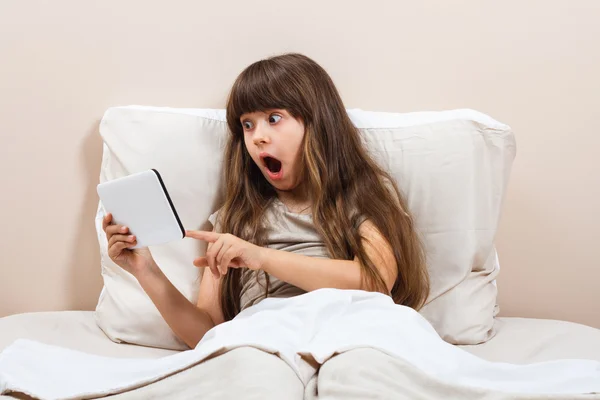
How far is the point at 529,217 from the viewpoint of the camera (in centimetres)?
150

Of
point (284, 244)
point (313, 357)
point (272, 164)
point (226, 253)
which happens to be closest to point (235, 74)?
point (272, 164)

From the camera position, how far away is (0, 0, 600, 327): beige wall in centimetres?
139

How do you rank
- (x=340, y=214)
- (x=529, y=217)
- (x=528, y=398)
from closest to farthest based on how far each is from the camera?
(x=528, y=398) → (x=340, y=214) → (x=529, y=217)

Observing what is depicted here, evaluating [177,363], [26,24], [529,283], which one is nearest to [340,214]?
[177,363]

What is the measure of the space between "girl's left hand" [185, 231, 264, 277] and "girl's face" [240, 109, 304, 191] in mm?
192

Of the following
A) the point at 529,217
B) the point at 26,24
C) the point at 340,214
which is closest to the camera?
the point at 340,214

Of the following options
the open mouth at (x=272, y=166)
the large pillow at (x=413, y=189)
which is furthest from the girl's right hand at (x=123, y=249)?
the open mouth at (x=272, y=166)

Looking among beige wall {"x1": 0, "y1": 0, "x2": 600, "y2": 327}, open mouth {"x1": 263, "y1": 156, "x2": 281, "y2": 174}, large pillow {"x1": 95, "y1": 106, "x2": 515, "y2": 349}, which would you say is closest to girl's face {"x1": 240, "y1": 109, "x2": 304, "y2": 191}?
open mouth {"x1": 263, "y1": 156, "x2": 281, "y2": 174}

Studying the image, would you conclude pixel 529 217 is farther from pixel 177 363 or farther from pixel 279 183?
pixel 177 363

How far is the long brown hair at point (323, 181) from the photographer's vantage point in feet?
3.93

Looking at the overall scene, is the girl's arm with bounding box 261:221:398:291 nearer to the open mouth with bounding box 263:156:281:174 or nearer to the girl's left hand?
the girl's left hand

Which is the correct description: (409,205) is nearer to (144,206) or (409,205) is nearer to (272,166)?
(272,166)

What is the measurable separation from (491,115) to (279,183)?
1.75 ft

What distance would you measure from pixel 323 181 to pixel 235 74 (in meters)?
0.36
